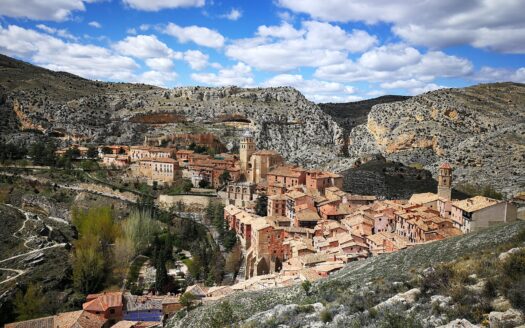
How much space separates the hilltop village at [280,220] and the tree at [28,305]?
2895 mm

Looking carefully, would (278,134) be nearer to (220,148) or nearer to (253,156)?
(220,148)

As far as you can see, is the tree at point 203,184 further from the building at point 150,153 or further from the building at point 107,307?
the building at point 107,307

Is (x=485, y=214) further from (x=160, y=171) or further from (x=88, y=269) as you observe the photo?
(x=160, y=171)

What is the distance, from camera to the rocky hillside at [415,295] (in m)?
11.2

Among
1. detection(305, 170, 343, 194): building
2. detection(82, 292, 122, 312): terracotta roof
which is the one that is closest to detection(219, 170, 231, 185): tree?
detection(305, 170, 343, 194): building

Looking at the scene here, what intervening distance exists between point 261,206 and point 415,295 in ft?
124

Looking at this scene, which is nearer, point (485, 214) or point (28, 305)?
point (28, 305)

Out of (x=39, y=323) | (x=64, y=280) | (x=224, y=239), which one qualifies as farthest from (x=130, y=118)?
(x=39, y=323)

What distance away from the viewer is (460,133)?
73.6m

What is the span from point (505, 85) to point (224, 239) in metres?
78.4

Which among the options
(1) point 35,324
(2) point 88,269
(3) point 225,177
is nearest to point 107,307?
(1) point 35,324

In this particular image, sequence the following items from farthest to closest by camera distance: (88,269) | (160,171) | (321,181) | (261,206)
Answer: (160,171)
(261,206)
(321,181)
(88,269)

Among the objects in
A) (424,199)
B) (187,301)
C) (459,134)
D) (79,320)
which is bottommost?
(79,320)

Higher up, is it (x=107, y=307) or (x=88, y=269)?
(x=88, y=269)
